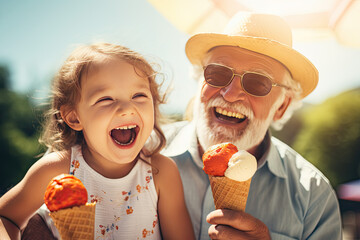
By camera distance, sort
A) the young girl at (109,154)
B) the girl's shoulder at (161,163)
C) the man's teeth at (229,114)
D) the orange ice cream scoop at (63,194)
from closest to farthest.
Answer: the orange ice cream scoop at (63,194) → the young girl at (109,154) → the girl's shoulder at (161,163) → the man's teeth at (229,114)

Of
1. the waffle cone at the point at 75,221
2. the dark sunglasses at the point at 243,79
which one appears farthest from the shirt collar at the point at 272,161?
the waffle cone at the point at 75,221

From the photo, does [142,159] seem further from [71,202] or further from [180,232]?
[71,202]

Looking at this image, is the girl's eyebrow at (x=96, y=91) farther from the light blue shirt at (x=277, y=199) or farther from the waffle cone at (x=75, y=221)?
the light blue shirt at (x=277, y=199)

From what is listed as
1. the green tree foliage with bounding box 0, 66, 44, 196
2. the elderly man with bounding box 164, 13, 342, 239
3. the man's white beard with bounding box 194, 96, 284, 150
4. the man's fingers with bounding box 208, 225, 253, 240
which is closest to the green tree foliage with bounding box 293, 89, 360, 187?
the elderly man with bounding box 164, 13, 342, 239

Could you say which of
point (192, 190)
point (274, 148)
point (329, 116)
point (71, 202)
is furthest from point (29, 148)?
point (329, 116)

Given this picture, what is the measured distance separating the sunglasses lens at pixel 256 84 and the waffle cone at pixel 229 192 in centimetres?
110

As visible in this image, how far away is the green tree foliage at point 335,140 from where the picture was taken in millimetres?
6355

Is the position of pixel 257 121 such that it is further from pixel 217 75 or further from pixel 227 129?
pixel 217 75

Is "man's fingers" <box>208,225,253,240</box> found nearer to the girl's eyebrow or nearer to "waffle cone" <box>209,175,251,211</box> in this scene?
"waffle cone" <box>209,175,251,211</box>

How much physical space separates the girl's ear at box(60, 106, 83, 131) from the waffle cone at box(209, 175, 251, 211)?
3.19 feet

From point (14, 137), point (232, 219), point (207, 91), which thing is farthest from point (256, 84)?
point (14, 137)

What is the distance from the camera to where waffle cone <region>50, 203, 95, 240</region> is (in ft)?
4.50

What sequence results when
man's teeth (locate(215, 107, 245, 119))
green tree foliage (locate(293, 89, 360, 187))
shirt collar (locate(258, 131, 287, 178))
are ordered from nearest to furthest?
man's teeth (locate(215, 107, 245, 119)), shirt collar (locate(258, 131, 287, 178)), green tree foliage (locate(293, 89, 360, 187))

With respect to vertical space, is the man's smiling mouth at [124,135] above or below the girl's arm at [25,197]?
above
